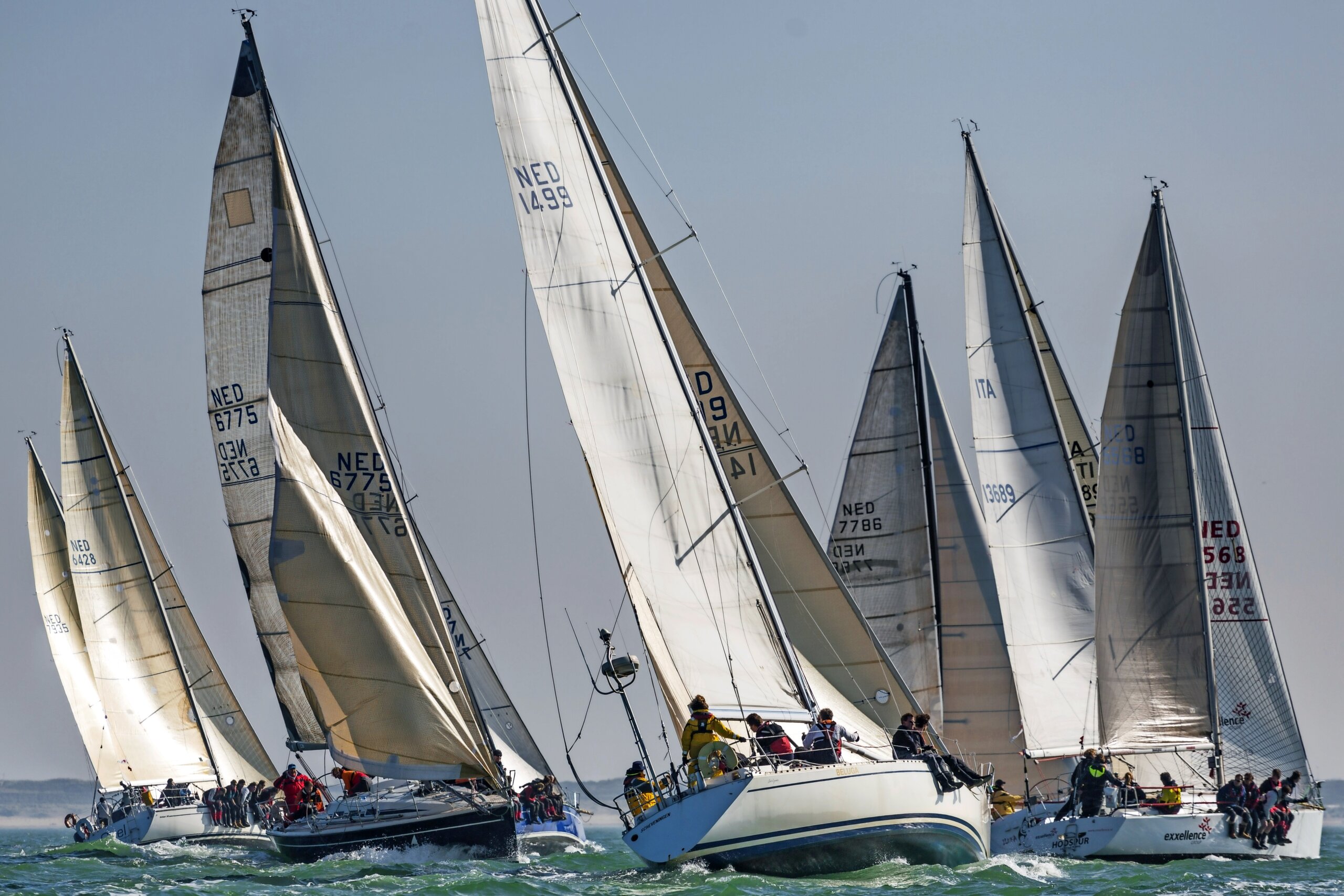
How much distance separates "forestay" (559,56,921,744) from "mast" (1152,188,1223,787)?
6.61 m

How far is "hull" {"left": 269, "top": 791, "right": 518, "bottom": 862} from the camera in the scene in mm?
23609

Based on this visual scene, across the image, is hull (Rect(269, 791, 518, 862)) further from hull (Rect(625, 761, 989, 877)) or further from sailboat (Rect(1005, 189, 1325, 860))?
sailboat (Rect(1005, 189, 1325, 860))

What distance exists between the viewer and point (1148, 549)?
26.3 metres

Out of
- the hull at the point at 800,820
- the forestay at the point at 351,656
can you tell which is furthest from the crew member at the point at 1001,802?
the forestay at the point at 351,656

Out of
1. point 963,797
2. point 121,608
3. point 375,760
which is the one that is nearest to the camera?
point 963,797

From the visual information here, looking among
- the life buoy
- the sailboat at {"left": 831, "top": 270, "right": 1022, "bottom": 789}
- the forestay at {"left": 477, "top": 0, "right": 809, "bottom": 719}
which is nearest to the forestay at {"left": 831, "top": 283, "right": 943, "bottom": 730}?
the sailboat at {"left": 831, "top": 270, "right": 1022, "bottom": 789}

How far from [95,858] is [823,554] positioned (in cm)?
1500

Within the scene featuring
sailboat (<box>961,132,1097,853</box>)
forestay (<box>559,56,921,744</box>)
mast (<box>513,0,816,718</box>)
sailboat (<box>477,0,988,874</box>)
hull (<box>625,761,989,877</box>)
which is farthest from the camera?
sailboat (<box>961,132,1097,853</box>)

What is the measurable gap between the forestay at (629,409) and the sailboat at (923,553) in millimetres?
8629

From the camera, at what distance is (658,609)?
20.0 meters

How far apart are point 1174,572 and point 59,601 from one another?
2592 centimetres

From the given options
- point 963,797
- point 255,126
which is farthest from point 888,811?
point 255,126

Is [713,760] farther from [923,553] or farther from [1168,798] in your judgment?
[923,553]

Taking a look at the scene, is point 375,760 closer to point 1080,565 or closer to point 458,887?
point 458,887
